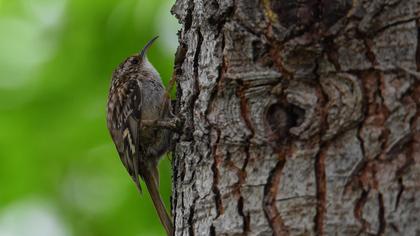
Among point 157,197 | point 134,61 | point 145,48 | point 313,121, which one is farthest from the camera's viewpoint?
point 134,61

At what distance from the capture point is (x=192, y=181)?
10.3 ft

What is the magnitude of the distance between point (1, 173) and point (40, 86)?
0.56 m

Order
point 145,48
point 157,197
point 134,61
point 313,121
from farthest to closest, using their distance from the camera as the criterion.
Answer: point 134,61 < point 145,48 < point 157,197 < point 313,121

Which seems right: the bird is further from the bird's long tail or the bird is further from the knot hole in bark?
the knot hole in bark

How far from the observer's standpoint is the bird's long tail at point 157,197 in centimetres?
447

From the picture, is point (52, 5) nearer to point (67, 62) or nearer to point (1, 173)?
point (67, 62)

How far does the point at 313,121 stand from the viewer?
9.12ft

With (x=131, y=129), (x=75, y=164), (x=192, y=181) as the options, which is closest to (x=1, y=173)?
(x=75, y=164)

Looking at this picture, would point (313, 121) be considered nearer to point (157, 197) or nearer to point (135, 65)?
point (157, 197)

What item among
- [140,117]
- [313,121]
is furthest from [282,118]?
[140,117]

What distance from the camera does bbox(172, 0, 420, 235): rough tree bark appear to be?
2.66 meters

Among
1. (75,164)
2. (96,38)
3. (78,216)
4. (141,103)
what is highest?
(96,38)

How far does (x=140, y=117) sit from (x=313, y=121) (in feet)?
8.16

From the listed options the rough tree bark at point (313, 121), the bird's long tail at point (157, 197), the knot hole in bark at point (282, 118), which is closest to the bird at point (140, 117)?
the bird's long tail at point (157, 197)
